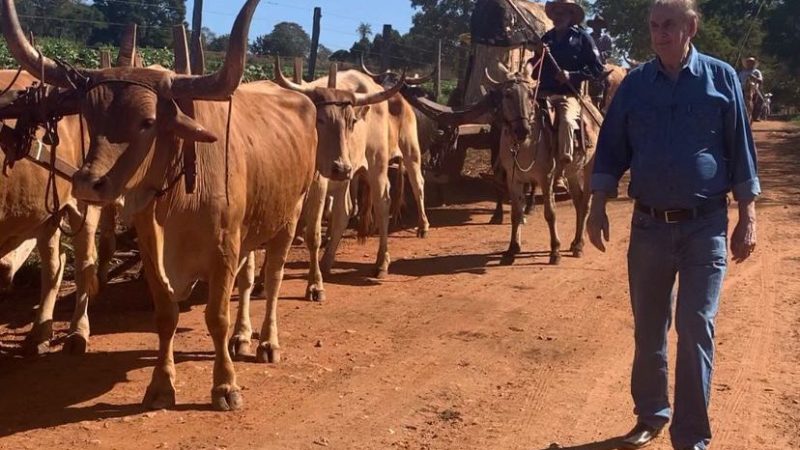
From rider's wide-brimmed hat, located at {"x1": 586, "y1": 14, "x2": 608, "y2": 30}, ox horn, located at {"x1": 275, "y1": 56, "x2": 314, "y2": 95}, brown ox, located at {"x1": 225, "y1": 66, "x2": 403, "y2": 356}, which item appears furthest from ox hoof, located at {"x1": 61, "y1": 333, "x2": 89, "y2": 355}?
rider's wide-brimmed hat, located at {"x1": 586, "y1": 14, "x2": 608, "y2": 30}

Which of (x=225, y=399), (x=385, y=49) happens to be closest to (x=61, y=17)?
(x=385, y=49)

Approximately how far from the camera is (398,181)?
12852 mm

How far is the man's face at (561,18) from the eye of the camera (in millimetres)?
12312

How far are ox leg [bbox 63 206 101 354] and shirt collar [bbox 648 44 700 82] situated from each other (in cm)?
427

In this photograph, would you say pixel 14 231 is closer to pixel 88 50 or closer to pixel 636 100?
pixel 636 100

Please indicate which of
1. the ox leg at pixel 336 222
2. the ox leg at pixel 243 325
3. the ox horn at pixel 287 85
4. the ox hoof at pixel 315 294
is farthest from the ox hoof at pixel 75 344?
the ox leg at pixel 336 222

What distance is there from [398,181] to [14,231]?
656 cm

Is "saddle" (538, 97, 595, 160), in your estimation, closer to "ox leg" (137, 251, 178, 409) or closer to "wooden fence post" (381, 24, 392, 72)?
"wooden fence post" (381, 24, 392, 72)

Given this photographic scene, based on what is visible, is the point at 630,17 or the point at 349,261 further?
the point at 630,17

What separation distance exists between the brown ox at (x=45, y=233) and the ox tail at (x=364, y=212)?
14.1 ft

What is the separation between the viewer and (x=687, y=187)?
523 centimetres

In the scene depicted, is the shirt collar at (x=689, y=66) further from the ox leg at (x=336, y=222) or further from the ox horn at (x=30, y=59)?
the ox leg at (x=336, y=222)

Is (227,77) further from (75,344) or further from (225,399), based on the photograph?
(75,344)

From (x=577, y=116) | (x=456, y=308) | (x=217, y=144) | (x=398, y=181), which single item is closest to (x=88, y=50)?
(x=398, y=181)
